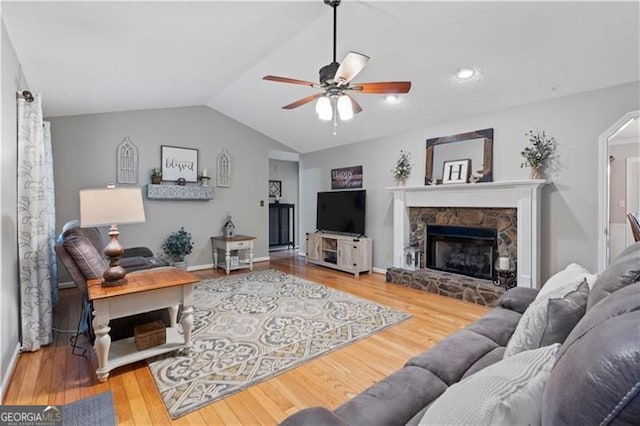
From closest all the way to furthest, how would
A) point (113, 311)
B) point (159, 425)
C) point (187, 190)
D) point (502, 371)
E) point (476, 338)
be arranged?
point (502, 371)
point (476, 338)
point (159, 425)
point (113, 311)
point (187, 190)

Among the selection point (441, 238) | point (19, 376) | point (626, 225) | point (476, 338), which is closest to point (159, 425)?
point (19, 376)

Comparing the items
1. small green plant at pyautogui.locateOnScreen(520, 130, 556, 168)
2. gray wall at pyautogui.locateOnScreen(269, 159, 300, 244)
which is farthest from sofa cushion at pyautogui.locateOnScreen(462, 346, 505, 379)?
gray wall at pyautogui.locateOnScreen(269, 159, 300, 244)

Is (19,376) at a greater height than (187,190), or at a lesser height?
lesser

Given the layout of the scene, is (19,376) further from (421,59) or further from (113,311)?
(421,59)

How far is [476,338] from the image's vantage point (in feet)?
5.32

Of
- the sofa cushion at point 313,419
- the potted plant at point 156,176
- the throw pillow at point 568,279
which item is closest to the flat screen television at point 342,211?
the potted plant at point 156,176

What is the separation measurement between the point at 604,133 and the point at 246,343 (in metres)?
4.20

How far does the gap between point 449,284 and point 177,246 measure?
4.24m

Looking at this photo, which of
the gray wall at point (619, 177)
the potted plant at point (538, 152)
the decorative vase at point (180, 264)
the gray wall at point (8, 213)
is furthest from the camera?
the gray wall at point (619, 177)

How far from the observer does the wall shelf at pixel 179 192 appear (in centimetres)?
508

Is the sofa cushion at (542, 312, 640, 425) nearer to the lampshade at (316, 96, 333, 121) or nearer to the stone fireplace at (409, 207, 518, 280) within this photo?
the lampshade at (316, 96, 333, 121)

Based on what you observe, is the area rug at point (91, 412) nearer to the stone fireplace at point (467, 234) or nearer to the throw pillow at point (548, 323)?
the throw pillow at point (548, 323)

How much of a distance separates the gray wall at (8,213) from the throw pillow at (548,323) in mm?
2947

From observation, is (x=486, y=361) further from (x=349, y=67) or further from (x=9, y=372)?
(x=9, y=372)
